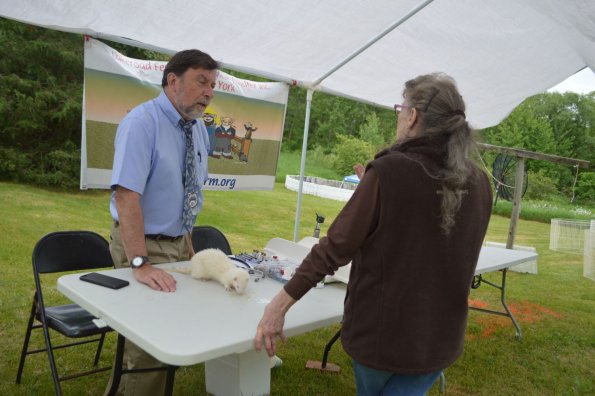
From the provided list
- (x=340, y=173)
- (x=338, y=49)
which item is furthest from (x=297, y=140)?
(x=338, y=49)

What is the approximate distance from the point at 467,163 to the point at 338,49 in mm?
2807

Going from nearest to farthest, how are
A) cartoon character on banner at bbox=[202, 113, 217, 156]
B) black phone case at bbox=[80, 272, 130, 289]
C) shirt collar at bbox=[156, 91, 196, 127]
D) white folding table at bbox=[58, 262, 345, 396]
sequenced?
white folding table at bbox=[58, 262, 345, 396]
black phone case at bbox=[80, 272, 130, 289]
shirt collar at bbox=[156, 91, 196, 127]
cartoon character on banner at bbox=[202, 113, 217, 156]

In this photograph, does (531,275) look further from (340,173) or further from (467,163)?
(340,173)

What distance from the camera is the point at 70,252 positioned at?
2736mm

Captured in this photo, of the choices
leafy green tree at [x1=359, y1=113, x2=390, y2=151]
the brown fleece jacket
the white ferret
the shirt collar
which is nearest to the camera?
the brown fleece jacket

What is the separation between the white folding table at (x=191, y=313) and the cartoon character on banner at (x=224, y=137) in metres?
2.56

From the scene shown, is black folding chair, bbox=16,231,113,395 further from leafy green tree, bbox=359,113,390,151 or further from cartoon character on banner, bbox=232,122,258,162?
leafy green tree, bbox=359,113,390,151

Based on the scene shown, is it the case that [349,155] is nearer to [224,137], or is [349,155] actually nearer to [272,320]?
[224,137]

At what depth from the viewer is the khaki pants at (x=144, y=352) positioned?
2066 millimetres

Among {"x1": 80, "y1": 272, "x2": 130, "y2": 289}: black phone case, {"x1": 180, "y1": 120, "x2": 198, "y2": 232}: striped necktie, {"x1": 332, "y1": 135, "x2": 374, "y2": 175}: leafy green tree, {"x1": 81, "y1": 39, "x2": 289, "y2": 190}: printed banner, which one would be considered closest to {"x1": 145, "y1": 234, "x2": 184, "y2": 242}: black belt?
{"x1": 180, "y1": 120, "x2": 198, "y2": 232}: striped necktie

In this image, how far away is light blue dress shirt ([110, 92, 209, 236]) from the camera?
2.07 metres

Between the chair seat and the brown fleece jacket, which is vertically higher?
the brown fleece jacket

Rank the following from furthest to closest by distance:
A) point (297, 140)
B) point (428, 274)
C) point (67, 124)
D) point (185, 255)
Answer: point (297, 140) → point (67, 124) → point (185, 255) → point (428, 274)

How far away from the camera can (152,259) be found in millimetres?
2355
